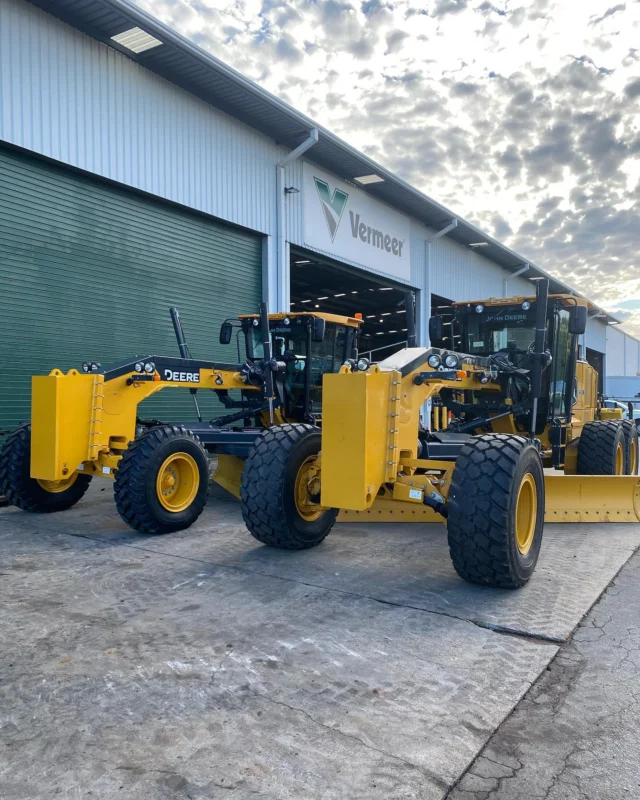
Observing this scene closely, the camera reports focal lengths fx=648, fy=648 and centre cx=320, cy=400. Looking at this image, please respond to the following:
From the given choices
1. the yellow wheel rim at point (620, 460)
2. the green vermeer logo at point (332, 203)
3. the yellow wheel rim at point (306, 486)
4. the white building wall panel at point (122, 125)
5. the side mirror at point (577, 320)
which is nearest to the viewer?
the yellow wheel rim at point (306, 486)

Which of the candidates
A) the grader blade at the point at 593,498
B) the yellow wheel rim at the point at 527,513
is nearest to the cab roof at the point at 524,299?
the grader blade at the point at 593,498

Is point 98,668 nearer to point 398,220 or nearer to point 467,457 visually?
point 467,457

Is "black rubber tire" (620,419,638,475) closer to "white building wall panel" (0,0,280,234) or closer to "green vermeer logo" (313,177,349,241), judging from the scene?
"white building wall panel" (0,0,280,234)

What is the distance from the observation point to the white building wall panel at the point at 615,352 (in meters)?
51.3

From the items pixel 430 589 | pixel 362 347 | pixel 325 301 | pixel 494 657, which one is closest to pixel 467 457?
pixel 430 589

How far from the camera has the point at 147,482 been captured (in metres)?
6.76

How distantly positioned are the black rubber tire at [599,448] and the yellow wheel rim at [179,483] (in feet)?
17.9

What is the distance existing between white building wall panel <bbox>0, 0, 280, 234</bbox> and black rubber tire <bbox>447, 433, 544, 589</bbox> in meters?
8.52

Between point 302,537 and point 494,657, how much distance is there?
260cm

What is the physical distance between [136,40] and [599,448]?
9.79 metres

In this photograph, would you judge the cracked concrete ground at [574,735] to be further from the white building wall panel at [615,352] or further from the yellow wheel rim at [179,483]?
the white building wall panel at [615,352]

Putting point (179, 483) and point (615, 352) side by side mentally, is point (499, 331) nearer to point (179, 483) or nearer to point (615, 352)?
point (179, 483)

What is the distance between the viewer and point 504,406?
8336 millimetres

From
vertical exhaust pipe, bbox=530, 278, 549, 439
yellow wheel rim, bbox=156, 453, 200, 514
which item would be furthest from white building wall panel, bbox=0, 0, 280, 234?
vertical exhaust pipe, bbox=530, 278, 549, 439
